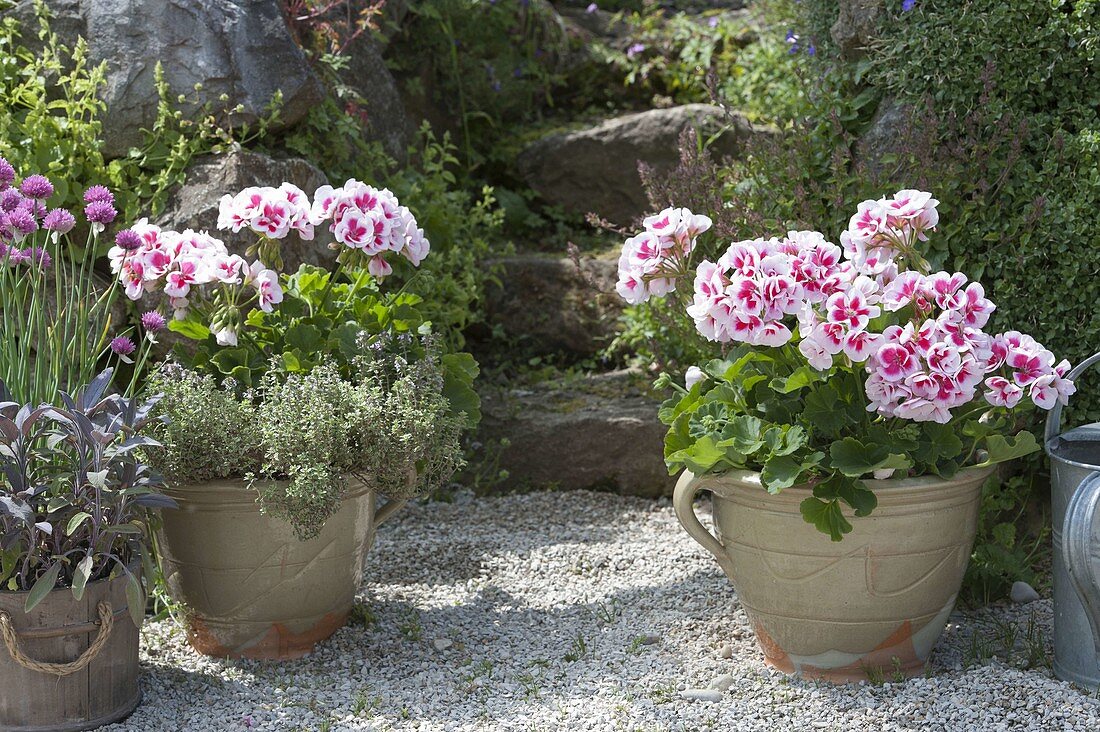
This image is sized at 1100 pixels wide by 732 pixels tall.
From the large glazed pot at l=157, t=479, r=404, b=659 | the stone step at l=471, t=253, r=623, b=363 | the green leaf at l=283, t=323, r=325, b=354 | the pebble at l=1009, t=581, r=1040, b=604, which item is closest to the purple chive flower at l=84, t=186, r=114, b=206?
the green leaf at l=283, t=323, r=325, b=354

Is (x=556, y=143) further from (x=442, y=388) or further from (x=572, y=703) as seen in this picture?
(x=572, y=703)

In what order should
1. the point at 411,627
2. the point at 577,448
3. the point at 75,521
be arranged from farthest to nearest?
1. the point at 577,448
2. the point at 411,627
3. the point at 75,521

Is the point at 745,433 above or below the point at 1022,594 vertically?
above

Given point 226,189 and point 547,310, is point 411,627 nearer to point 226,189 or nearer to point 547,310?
point 226,189

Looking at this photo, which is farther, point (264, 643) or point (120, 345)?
point (264, 643)

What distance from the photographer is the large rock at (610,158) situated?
5188mm

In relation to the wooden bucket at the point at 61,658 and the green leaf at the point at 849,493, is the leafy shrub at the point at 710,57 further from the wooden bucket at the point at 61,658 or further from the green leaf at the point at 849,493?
the wooden bucket at the point at 61,658

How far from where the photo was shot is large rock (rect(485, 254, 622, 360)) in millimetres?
4785

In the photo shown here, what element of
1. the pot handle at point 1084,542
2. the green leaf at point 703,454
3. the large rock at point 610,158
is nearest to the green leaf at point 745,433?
the green leaf at point 703,454

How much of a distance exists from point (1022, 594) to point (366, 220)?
214 cm

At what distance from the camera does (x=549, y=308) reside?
482cm

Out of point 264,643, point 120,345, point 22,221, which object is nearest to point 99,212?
point 22,221

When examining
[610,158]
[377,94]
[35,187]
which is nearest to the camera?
[35,187]

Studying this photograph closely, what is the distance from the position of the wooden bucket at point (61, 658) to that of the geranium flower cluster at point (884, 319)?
151cm
